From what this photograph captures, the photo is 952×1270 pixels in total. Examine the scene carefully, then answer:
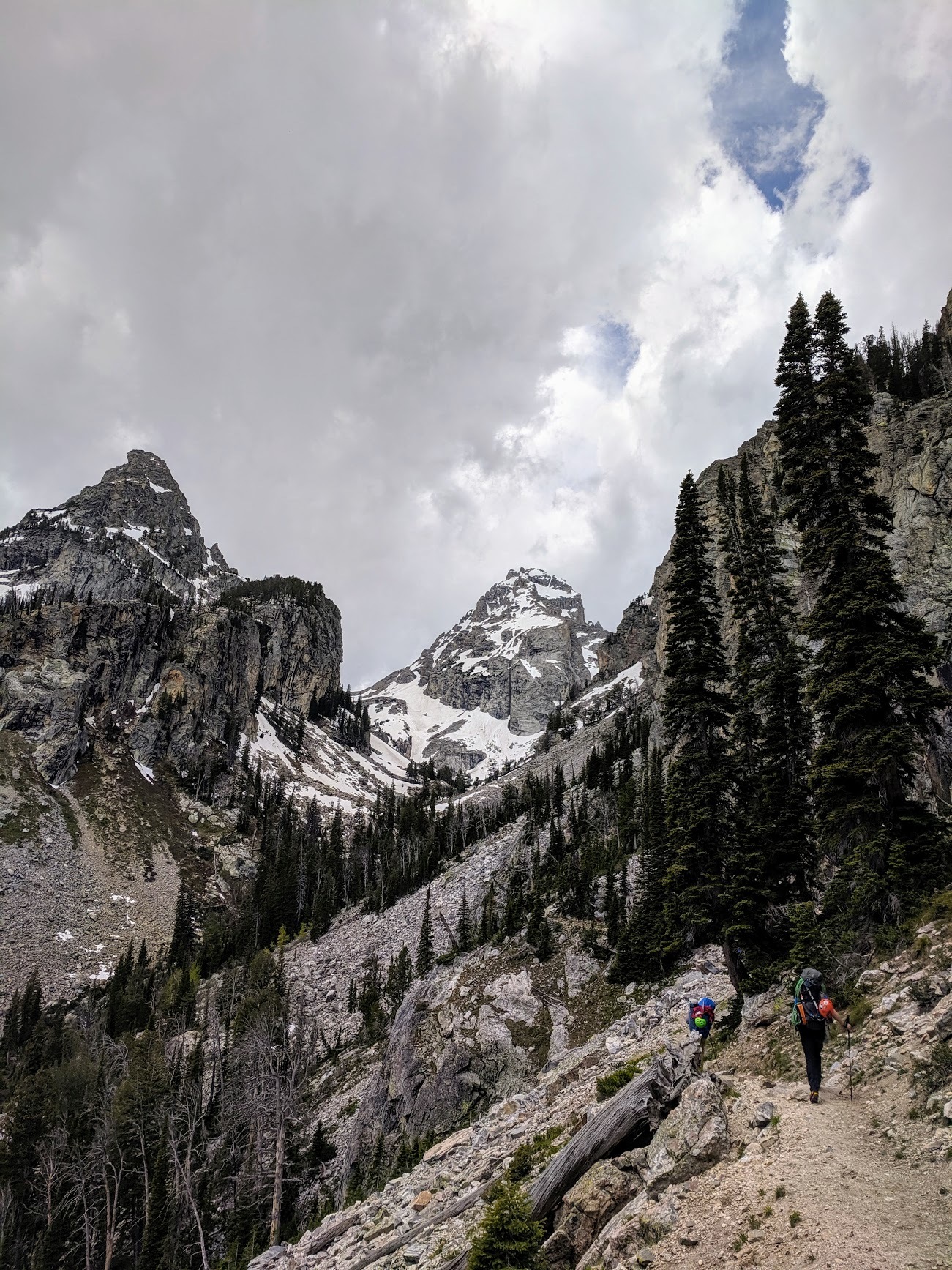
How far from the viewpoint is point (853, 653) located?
14836 millimetres

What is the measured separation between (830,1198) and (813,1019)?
10.4 ft

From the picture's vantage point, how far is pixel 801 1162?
709cm

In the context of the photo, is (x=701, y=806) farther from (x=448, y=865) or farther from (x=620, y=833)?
(x=448, y=865)

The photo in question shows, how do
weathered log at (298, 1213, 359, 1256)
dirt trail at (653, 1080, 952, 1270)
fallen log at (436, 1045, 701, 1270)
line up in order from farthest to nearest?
weathered log at (298, 1213, 359, 1256)
fallen log at (436, 1045, 701, 1270)
dirt trail at (653, 1080, 952, 1270)

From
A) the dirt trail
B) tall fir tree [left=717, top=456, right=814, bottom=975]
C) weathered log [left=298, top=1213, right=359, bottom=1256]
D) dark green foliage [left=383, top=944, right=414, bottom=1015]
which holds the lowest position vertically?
weathered log [left=298, top=1213, right=359, bottom=1256]

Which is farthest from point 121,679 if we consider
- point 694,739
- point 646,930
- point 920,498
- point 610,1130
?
point 610,1130

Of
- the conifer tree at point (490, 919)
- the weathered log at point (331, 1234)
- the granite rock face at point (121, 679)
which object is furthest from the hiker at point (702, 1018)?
the granite rock face at point (121, 679)

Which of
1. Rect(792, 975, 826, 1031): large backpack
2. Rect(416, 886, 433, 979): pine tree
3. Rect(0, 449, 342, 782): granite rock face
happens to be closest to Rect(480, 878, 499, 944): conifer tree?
Rect(416, 886, 433, 979): pine tree

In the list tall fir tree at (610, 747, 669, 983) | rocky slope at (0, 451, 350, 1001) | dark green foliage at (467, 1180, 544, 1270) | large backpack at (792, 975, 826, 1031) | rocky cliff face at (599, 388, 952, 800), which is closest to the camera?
dark green foliage at (467, 1180, 544, 1270)

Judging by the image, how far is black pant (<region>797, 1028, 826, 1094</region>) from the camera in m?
8.70

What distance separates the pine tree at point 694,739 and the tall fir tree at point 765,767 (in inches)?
21.3

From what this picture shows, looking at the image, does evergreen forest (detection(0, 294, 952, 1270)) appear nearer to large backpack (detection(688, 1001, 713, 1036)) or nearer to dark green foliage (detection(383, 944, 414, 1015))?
dark green foliage (detection(383, 944, 414, 1015))

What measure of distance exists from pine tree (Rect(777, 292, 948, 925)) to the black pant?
13.8 ft

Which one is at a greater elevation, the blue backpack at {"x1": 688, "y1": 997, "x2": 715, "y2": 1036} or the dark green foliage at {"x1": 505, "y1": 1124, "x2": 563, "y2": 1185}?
the blue backpack at {"x1": 688, "y1": 997, "x2": 715, "y2": 1036}
